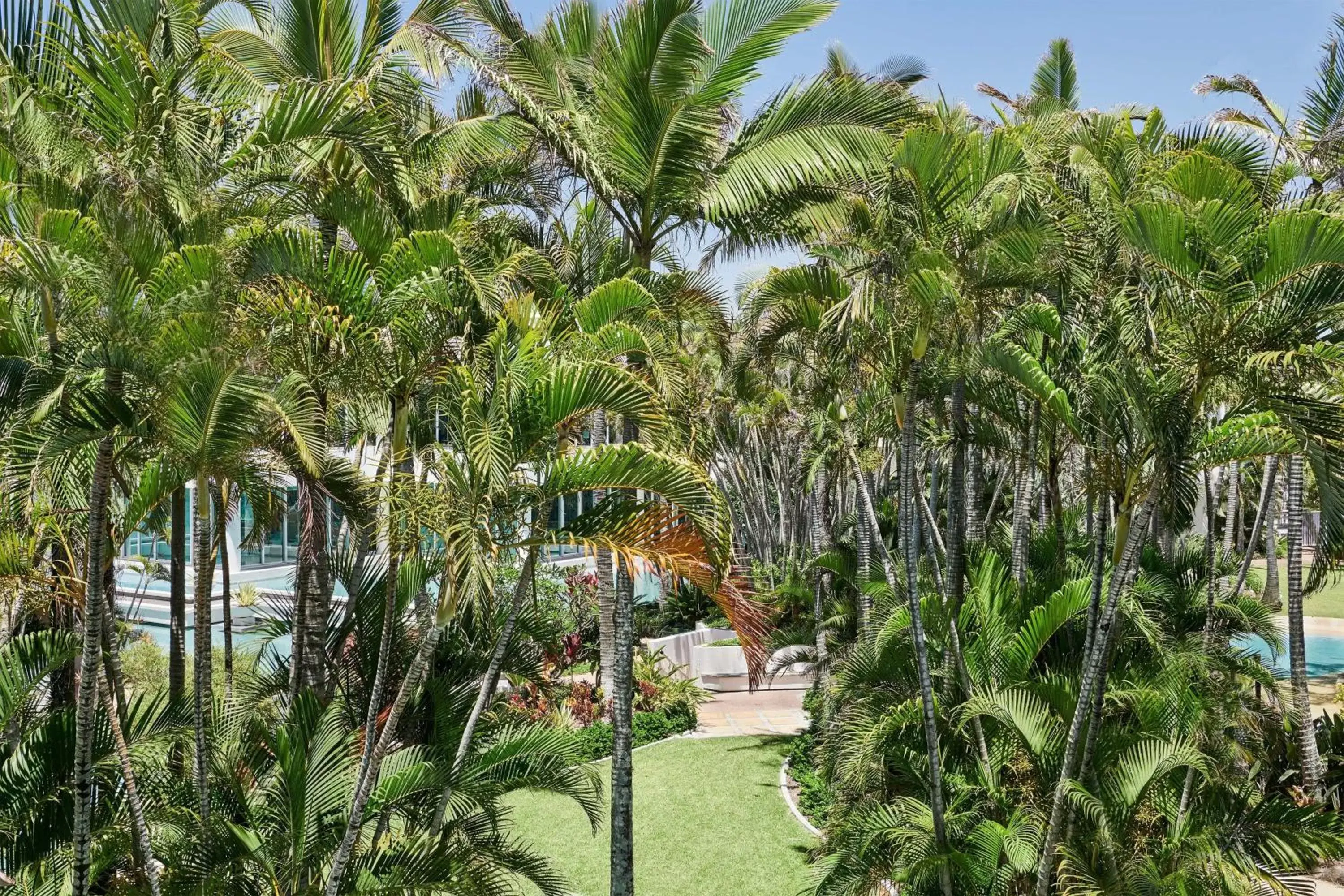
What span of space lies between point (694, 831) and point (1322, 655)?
18.3 meters

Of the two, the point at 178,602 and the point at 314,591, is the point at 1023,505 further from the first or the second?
the point at 178,602

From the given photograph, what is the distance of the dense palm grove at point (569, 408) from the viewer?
5.06 m

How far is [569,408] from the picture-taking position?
5.19m

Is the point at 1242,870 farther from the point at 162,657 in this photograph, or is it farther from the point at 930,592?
the point at 162,657

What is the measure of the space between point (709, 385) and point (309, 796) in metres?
12.1

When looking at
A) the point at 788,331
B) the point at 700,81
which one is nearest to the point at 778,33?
the point at 700,81

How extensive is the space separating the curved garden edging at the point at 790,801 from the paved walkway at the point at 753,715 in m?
1.71

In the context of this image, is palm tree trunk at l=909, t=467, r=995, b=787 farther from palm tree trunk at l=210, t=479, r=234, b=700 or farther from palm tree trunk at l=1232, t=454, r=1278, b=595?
palm tree trunk at l=1232, t=454, r=1278, b=595

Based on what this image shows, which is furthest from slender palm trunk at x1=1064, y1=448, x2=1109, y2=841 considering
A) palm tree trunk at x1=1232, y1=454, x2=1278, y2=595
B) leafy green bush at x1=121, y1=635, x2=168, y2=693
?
leafy green bush at x1=121, y1=635, x2=168, y2=693

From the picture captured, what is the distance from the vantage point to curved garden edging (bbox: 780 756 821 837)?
35.9 ft

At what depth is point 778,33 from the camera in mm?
7305

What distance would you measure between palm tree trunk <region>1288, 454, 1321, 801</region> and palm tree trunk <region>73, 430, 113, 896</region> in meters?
9.77

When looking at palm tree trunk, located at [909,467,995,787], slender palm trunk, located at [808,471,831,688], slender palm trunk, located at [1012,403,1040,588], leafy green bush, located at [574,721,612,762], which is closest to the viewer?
palm tree trunk, located at [909,467,995,787]

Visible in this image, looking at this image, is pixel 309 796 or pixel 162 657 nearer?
pixel 309 796
